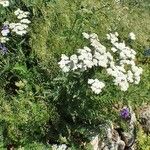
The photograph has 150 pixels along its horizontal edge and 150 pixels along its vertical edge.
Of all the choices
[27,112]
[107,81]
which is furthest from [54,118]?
[107,81]

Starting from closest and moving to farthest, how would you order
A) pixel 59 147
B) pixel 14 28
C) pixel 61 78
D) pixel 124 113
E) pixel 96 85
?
pixel 96 85 < pixel 61 78 < pixel 59 147 < pixel 14 28 < pixel 124 113

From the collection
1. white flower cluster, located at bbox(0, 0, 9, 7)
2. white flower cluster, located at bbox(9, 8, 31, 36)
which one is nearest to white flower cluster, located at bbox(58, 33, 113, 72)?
white flower cluster, located at bbox(9, 8, 31, 36)

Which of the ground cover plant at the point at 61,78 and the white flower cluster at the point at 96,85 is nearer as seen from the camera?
the white flower cluster at the point at 96,85

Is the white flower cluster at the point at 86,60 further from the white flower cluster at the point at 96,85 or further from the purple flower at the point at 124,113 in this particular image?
the purple flower at the point at 124,113

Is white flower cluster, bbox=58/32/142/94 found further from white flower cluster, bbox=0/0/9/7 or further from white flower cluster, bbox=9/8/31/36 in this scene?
white flower cluster, bbox=0/0/9/7

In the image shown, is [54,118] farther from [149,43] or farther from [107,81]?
[149,43]

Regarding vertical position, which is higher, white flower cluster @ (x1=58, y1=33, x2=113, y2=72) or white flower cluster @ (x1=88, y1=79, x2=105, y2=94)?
white flower cluster @ (x1=58, y1=33, x2=113, y2=72)

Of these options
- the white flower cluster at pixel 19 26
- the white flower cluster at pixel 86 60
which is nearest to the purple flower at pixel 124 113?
the white flower cluster at pixel 86 60

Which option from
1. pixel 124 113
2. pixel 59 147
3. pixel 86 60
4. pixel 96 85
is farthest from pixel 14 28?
pixel 124 113

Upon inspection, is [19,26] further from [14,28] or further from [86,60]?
[86,60]
